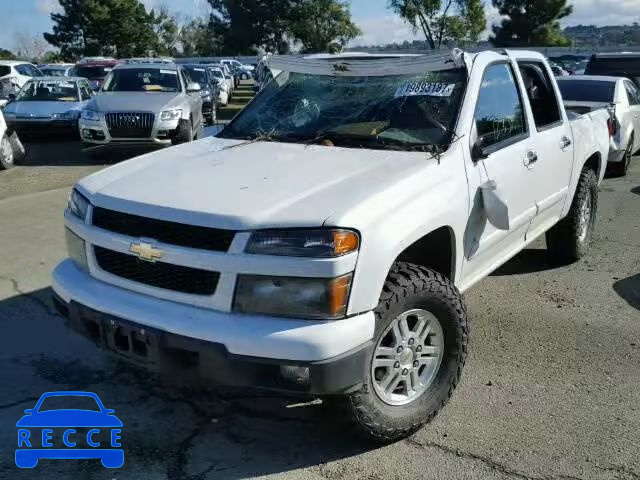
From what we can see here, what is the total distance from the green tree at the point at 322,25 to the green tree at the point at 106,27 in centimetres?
1465

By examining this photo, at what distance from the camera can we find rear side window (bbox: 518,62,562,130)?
482 cm

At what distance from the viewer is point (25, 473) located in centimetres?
301

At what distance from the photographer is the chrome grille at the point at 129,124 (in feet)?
39.1

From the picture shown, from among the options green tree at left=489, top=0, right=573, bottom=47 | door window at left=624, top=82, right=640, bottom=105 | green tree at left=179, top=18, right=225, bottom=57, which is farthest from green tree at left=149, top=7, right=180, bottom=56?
door window at left=624, top=82, right=640, bottom=105

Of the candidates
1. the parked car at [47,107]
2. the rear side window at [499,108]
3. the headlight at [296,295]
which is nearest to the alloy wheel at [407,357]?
the headlight at [296,295]

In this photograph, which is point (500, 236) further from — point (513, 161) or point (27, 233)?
point (27, 233)

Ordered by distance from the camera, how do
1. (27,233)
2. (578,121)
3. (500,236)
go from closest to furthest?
(500,236) < (578,121) < (27,233)

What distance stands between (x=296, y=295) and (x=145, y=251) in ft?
2.43

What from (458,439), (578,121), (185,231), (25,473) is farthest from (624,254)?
(25,473)

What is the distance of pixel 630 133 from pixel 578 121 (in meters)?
6.38

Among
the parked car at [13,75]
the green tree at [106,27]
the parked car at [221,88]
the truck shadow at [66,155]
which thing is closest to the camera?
the truck shadow at [66,155]

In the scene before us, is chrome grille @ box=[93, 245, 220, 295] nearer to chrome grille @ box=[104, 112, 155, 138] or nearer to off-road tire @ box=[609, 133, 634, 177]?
chrome grille @ box=[104, 112, 155, 138]

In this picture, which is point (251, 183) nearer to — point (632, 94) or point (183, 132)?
point (183, 132)

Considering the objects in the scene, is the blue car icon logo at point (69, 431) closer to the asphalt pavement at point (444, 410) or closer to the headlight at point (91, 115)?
the asphalt pavement at point (444, 410)
